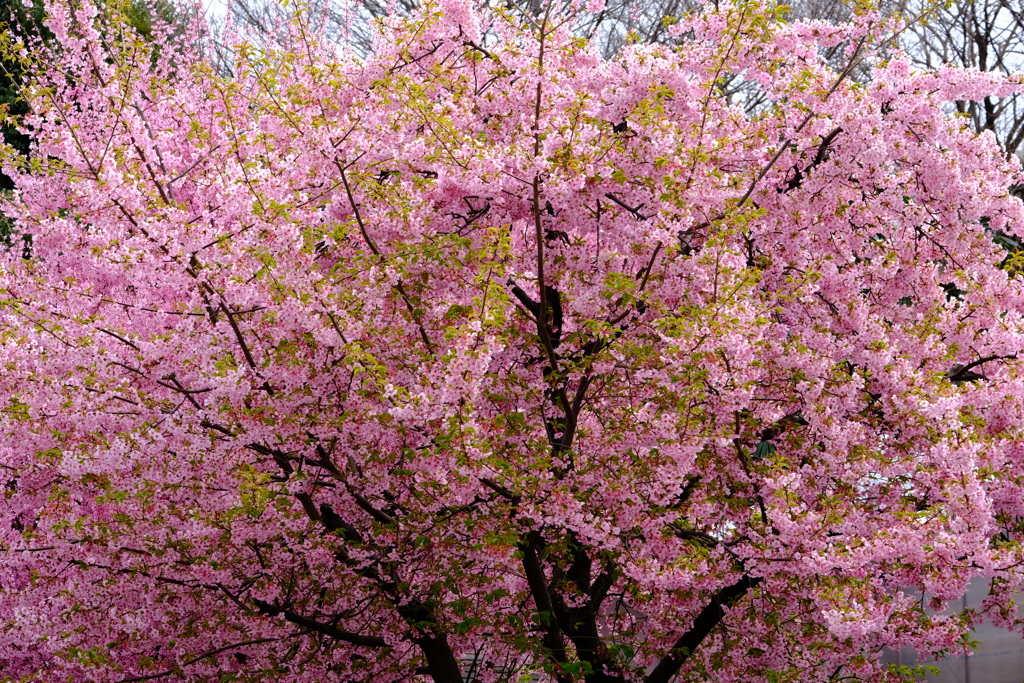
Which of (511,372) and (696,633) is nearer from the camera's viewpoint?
(511,372)

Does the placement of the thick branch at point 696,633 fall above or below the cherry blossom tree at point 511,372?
below

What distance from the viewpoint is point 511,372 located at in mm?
7266

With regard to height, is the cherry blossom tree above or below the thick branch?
above

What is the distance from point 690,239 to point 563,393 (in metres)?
1.57

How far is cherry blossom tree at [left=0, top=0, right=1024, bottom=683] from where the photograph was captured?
6367mm

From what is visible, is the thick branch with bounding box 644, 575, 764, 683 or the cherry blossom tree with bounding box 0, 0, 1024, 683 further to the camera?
the thick branch with bounding box 644, 575, 764, 683

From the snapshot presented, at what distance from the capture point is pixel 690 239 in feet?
24.5

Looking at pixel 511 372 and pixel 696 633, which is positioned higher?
pixel 511 372

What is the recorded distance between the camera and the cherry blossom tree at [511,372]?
251 inches

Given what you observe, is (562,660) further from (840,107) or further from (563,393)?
(840,107)

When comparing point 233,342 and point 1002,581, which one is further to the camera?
point 1002,581

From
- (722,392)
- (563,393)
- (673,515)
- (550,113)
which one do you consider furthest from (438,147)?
(673,515)

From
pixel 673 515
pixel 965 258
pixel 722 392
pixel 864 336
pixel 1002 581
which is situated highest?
pixel 965 258

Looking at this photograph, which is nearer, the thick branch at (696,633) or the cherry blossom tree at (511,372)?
the cherry blossom tree at (511,372)
